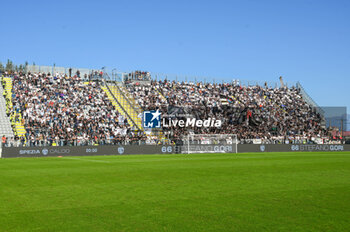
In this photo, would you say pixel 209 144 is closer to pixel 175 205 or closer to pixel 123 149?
pixel 123 149

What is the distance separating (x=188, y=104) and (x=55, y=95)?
16971mm

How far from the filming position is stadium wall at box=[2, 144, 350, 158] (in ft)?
109

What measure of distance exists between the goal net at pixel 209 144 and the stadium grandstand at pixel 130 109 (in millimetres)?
1895

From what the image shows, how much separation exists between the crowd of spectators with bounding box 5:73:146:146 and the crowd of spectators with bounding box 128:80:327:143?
5798 millimetres

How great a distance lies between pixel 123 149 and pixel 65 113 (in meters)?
8.91

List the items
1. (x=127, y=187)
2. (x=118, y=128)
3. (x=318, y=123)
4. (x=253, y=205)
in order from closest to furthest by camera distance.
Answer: (x=253, y=205)
(x=127, y=187)
(x=118, y=128)
(x=318, y=123)

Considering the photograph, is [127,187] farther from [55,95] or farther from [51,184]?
[55,95]

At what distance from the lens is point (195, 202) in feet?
30.8

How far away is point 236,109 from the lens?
178ft

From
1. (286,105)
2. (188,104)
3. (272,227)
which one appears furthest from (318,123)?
(272,227)

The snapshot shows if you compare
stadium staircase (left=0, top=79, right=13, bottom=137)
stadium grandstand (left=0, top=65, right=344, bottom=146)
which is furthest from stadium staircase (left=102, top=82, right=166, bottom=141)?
stadium staircase (left=0, top=79, right=13, bottom=137)

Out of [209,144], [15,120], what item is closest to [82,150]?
[15,120]

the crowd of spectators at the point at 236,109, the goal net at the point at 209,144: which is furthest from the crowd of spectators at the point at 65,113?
the crowd of spectators at the point at 236,109

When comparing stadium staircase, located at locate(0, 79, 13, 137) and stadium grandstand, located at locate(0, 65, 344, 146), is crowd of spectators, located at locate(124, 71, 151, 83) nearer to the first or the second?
stadium grandstand, located at locate(0, 65, 344, 146)
